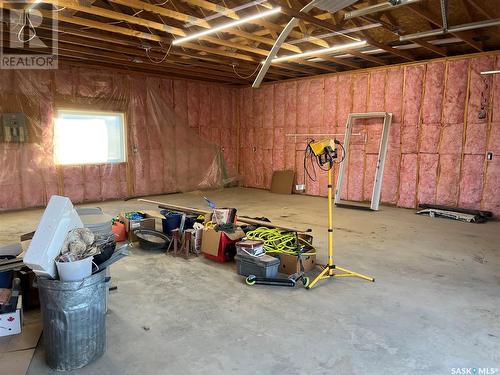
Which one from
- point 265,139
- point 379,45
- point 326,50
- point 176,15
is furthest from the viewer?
point 265,139

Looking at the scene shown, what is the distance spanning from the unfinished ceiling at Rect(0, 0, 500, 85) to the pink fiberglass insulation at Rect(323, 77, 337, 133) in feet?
1.56

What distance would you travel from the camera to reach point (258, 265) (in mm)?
3443

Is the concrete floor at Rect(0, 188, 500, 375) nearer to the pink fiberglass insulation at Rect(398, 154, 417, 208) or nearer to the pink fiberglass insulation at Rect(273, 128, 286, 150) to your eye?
the pink fiberglass insulation at Rect(398, 154, 417, 208)

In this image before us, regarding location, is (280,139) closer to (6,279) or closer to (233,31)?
(233,31)

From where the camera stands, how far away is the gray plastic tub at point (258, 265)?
11.2 feet

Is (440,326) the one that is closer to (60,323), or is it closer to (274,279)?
(274,279)

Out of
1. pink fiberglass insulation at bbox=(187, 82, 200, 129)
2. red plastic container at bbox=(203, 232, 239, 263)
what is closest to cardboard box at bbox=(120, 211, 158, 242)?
red plastic container at bbox=(203, 232, 239, 263)

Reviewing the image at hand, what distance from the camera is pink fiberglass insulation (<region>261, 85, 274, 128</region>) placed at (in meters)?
9.52

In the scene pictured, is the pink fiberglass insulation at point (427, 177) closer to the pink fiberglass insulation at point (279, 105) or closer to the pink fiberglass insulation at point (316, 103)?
the pink fiberglass insulation at point (316, 103)

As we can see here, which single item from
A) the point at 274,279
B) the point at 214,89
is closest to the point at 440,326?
the point at 274,279

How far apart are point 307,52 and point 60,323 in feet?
18.6

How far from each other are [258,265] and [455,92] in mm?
5375

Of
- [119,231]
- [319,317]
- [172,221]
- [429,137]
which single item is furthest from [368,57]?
[319,317]

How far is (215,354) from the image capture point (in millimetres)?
2266
